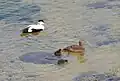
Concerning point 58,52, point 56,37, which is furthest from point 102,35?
point 58,52

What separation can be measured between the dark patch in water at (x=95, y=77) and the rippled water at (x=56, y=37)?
0.58ft

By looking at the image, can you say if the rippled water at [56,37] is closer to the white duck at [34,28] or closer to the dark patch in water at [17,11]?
the dark patch in water at [17,11]

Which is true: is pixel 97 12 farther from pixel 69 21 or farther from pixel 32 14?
pixel 32 14

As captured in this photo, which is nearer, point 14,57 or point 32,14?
point 14,57

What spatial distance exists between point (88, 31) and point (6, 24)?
10.4ft

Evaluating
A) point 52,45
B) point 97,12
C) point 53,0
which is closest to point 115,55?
point 52,45

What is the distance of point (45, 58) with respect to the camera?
442 inches

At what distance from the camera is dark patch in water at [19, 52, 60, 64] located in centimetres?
1102

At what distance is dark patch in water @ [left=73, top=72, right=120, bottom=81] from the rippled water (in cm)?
18

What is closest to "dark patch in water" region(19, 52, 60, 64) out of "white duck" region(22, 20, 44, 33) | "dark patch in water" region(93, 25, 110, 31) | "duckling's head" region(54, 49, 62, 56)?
"duckling's head" region(54, 49, 62, 56)

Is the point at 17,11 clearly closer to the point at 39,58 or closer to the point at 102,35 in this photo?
the point at 102,35

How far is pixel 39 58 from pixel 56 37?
7.04 ft

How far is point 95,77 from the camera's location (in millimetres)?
9633

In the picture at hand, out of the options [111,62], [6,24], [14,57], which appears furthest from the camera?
[6,24]
